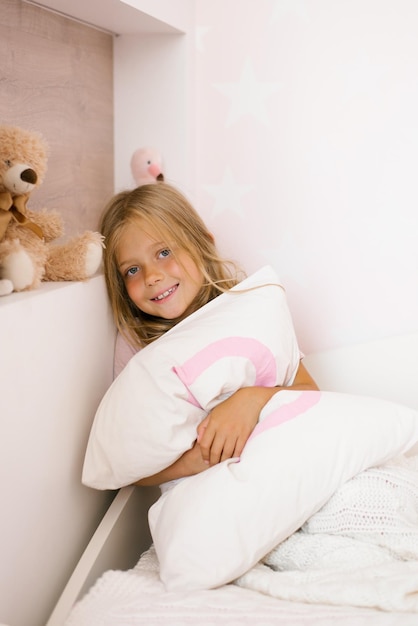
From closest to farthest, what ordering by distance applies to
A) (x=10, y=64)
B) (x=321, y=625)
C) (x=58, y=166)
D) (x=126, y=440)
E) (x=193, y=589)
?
(x=321, y=625) → (x=193, y=589) → (x=126, y=440) → (x=10, y=64) → (x=58, y=166)

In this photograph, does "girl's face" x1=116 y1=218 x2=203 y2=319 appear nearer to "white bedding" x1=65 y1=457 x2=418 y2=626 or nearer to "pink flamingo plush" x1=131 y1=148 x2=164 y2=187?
"pink flamingo plush" x1=131 y1=148 x2=164 y2=187

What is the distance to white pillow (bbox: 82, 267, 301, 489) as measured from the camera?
1.11m

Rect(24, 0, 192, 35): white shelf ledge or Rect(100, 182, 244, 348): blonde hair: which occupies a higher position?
Rect(24, 0, 192, 35): white shelf ledge

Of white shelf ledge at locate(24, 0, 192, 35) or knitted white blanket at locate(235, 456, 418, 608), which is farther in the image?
white shelf ledge at locate(24, 0, 192, 35)

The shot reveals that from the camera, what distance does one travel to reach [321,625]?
0.82 m

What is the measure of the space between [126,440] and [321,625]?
0.43m

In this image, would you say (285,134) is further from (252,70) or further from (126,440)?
(126,440)

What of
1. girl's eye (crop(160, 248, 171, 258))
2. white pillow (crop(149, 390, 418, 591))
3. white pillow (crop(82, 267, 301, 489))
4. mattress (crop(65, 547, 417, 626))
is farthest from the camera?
girl's eye (crop(160, 248, 171, 258))

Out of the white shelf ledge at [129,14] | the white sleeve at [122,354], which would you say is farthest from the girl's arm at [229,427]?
the white shelf ledge at [129,14]

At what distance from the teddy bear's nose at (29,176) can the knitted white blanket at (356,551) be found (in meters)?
0.67

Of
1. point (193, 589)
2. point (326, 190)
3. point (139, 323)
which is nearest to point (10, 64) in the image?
point (139, 323)

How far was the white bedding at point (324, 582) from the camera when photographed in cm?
86

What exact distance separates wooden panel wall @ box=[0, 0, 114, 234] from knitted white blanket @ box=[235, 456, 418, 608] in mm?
830

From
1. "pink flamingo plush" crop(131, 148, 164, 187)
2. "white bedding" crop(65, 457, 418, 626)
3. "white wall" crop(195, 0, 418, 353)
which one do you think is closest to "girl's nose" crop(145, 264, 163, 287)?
"pink flamingo plush" crop(131, 148, 164, 187)
